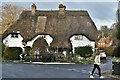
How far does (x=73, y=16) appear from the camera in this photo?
5647 centimetres

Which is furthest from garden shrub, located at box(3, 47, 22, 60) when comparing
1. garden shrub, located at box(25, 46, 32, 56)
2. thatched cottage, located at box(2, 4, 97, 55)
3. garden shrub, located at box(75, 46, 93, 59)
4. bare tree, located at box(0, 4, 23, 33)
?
bare tree, located at box(0, 4, 23, 33)

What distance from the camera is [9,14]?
70812mm

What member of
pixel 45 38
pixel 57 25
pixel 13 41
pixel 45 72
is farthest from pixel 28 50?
pixel 45 72

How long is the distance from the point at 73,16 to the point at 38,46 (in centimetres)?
1047

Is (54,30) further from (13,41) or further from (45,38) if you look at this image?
(13,41)

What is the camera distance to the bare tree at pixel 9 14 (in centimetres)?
6981

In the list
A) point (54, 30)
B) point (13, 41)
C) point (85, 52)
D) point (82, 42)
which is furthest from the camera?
point (13, 41)

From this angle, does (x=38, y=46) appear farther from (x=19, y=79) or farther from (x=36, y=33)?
(x=19, y=79)

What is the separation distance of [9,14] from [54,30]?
19292 millimetres

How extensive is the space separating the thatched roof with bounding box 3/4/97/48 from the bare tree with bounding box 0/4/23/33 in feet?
41.3

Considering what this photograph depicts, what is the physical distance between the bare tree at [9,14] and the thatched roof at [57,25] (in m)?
12.6

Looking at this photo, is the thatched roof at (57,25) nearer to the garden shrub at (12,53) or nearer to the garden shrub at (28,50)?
the garden shrub at (28,50)

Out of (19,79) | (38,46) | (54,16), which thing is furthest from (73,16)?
(19,79)

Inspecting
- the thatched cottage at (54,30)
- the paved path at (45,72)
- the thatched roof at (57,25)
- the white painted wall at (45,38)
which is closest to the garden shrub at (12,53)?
the thatched cottage at (54,30)
